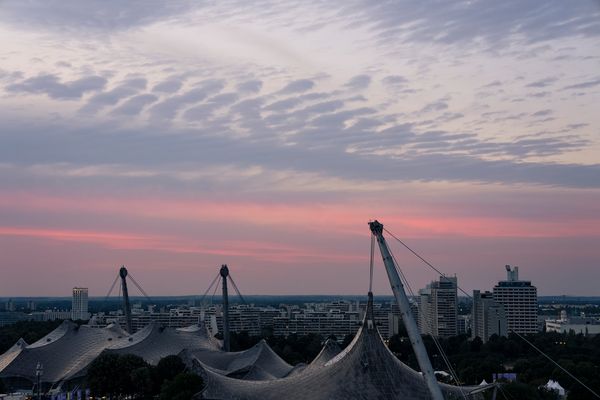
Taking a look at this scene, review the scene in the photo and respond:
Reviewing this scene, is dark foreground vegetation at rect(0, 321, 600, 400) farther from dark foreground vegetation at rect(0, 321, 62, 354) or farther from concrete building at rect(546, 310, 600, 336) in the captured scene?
concrete building at rect(546, 310, 600, 336)

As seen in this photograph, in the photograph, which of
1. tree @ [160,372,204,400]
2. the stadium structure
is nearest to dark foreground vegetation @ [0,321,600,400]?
tree @ [160,372,204,400]

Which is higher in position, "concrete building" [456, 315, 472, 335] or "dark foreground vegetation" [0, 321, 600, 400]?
"concrete building" [456, 315, 472, 335]

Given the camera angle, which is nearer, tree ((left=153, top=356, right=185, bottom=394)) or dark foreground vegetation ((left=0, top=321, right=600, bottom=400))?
dark foreground vegetation ((left=0, top=321, right=600, bottom=400))

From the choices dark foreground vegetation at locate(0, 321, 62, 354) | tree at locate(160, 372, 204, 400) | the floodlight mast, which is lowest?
tree at locate(160, 372, 204, 400)

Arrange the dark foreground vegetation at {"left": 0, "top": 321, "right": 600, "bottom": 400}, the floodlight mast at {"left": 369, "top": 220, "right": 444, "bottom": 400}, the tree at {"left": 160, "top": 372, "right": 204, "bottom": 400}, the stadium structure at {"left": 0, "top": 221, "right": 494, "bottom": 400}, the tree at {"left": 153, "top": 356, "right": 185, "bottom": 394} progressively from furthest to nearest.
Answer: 1. the tree at {"left": 153, "top": 356, "right": 185, "bottom": 394}
2. the dark foreground vegetation at {"left": 0, "top": 321, "right": 600, "bottom": 400}
3. the tree at {"left": 160, "top": 372, "right": 204, "bottom": 400}
4. the stadium structure at {"left": 0, "top": 221, "right": 494, "bottom": 400}
5. the floodlight mast at {"left": 369, "top": 220, "right": 444, "bottom": 400}

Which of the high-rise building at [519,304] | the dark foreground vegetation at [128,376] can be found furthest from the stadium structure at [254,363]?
the high-rise building at [519,304]

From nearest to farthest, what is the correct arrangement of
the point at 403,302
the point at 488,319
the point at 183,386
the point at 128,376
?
1. the point at 403,302
2. the point at 183,386
3. the point at 128,376
4. the point at 488,319

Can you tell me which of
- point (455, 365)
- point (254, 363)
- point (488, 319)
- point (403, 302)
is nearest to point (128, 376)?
point (254, 363)

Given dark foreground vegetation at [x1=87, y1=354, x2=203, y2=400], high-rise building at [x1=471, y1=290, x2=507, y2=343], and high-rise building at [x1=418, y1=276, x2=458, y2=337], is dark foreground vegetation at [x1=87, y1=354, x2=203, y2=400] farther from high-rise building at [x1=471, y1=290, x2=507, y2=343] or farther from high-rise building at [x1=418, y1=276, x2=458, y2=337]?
high-rise building at [x1=418, y1=276, x2=458, y2=337]

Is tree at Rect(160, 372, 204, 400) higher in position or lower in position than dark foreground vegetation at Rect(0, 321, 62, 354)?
lower

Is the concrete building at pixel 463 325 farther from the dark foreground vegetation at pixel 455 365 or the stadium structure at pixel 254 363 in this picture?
the stadium structure at pixel 254 363

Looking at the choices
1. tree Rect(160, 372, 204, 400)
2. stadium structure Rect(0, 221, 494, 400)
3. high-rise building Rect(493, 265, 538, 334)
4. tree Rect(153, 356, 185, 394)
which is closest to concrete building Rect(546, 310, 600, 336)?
high-rise building Rect(493, 265, 538, 334)

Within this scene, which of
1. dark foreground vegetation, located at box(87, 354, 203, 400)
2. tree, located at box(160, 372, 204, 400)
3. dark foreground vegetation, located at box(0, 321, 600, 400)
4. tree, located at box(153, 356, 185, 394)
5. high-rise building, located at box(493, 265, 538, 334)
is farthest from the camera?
high-rise building, located at box(493, 265, 538, 334)

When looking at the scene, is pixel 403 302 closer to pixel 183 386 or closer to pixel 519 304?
pixel 183 386
